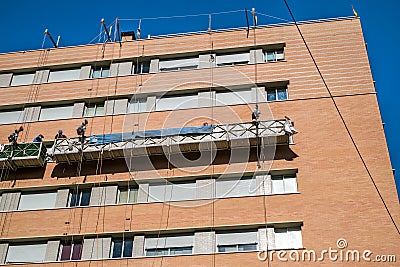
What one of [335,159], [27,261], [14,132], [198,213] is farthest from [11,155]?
[335,159]

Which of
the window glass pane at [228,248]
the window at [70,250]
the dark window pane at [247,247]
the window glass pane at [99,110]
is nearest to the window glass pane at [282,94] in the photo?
the dark window pane at [247,247]

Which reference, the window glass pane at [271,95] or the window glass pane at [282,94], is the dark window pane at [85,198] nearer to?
the window glass pane at [271,95]

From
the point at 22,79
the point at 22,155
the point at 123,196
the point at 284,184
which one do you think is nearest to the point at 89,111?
the point at 22,155

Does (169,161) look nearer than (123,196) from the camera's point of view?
No

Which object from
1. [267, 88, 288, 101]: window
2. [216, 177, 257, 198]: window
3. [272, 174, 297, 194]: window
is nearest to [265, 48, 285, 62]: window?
[267, 88, 288, 101]: window

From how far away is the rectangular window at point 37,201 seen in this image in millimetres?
28094

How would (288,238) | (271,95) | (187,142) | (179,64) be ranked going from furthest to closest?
(179,64) → (271,95) → (187,142) → (288,238)

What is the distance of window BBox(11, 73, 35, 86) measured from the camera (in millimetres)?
33844

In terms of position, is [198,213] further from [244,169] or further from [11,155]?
[11,155]

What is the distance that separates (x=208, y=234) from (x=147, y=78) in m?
10.7

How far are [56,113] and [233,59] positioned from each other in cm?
1085

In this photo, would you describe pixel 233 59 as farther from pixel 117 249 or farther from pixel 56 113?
pixel 117 249

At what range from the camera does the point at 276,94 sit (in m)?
29.8

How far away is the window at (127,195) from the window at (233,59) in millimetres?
9265
